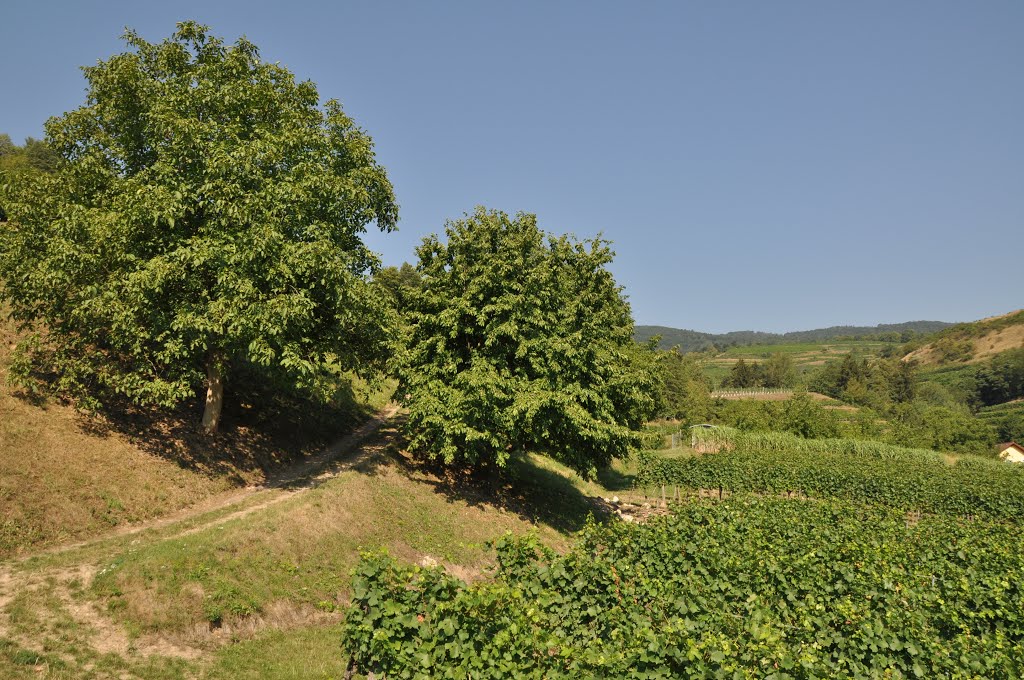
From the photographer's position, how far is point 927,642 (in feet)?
30.3

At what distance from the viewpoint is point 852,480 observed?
3759 cm

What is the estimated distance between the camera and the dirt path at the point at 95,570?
451 inches

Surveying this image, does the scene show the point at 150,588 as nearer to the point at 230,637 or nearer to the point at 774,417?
the point at 230,637

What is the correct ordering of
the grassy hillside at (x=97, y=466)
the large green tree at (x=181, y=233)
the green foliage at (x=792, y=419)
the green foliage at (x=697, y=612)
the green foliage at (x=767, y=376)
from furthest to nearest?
the green foliage at (x=767, y=376) < the green foliage at (x=792, y=419) < the large green tree at (x=181, y=233) < the grassy hillside at (x=97, y=466) < the green foliage at (x=697, y=612)

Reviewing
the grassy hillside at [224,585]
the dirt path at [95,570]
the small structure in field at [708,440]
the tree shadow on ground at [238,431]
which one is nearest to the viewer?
the grassy hillside at [224,585]

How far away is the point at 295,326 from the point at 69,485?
27.3ft

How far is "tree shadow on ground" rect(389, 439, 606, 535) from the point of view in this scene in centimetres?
2539

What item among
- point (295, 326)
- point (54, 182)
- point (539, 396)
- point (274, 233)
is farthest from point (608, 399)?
point (54, 182)

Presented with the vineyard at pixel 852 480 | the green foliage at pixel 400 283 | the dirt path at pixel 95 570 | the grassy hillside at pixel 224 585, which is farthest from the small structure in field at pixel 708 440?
the dirt path at pixel 95 570

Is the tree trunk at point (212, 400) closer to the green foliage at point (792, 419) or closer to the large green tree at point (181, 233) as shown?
the large green tree at point (181, 233)

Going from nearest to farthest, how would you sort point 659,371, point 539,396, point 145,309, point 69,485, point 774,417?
point 69,485 < point 145,309 < point 539,396 < point 659,371 < point 774,417

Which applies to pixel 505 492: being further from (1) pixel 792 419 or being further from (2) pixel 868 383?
(2) pixel 868 383

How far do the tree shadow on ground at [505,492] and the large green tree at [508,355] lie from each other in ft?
6.79

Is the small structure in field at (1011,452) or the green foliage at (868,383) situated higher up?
the green foliage at (868,383)
